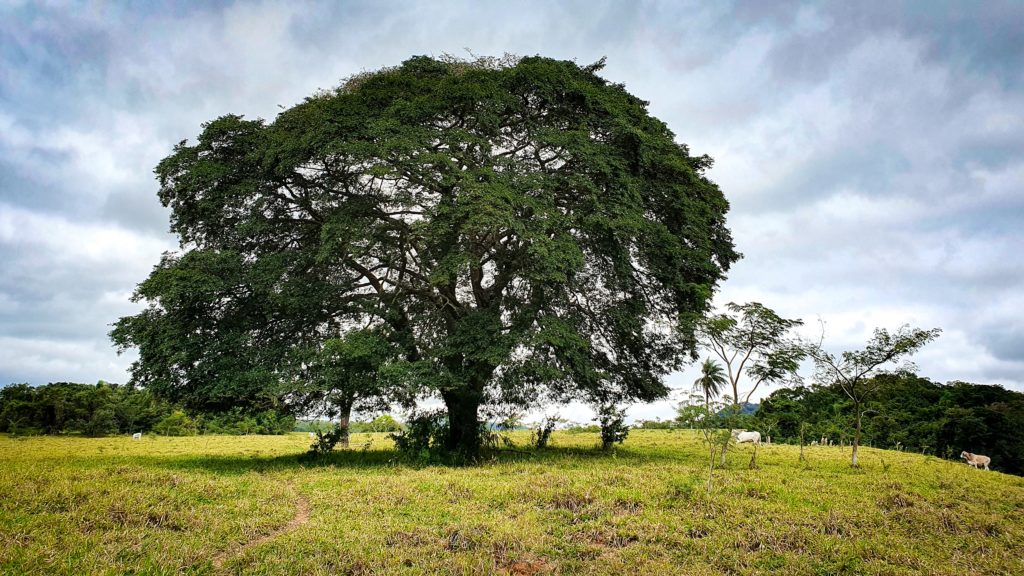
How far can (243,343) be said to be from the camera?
55.8 ft

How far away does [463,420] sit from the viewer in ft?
63.3

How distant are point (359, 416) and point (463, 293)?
17.7ft

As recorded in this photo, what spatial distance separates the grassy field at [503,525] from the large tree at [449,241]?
4746mm

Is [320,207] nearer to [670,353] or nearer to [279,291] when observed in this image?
[279,291]

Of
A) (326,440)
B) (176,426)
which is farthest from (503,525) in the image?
(176,426)

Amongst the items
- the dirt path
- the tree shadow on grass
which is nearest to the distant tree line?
the tree shadow on grass

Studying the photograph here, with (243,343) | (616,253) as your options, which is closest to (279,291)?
(243,343)

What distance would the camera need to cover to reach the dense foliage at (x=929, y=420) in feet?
107

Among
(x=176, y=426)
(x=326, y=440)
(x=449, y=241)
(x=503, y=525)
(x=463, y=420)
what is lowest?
(x=176, y=426)

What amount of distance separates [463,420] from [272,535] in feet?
35.5

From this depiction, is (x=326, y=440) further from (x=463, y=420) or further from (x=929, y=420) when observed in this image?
(x=929, y=420)

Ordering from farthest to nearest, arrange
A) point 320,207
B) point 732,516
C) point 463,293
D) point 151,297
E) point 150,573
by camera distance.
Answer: point 463,293, point 320,207, point 151,297, point 732,516, point 150,573

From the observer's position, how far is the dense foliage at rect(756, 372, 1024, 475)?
32.7 meters

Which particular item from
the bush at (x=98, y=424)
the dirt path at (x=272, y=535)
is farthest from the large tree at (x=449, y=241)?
the bush at (x=98, y=424)
